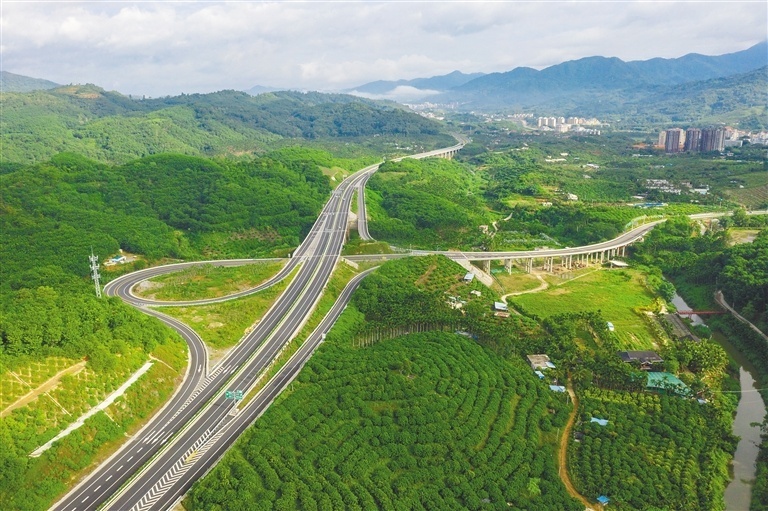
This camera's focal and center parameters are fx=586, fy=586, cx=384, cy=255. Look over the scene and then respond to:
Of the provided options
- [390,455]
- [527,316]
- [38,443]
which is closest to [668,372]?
[527,316]

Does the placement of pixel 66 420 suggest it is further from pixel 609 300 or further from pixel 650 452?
pixel 609 300

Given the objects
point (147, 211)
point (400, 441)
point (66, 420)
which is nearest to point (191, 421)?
point (66, 420)

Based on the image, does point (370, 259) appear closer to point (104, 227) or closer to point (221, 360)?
point (221, 360)

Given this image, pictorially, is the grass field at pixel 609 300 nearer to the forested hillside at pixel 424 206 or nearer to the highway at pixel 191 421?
the forested hillside at pixel 424 206

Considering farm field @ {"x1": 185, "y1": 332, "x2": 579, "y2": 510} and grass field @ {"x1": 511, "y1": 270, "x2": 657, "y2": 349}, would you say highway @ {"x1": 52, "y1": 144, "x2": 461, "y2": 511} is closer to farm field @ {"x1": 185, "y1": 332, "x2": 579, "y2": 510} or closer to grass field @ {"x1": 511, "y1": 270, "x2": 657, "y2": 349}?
farm field @ {"x1": 185, "y1": 332, "x2": 579, "y2": 510}

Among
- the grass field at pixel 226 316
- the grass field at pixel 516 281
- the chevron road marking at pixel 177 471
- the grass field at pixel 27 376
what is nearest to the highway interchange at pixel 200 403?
the chevron road marking at pixel 177 471

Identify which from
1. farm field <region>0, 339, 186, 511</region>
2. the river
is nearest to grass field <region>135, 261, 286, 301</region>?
farm field <region>0, 339, 186, 511</region>

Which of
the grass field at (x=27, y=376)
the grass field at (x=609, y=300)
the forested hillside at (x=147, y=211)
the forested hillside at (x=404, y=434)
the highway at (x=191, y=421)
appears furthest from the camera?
the forested hillside at (x=147, y=211)
